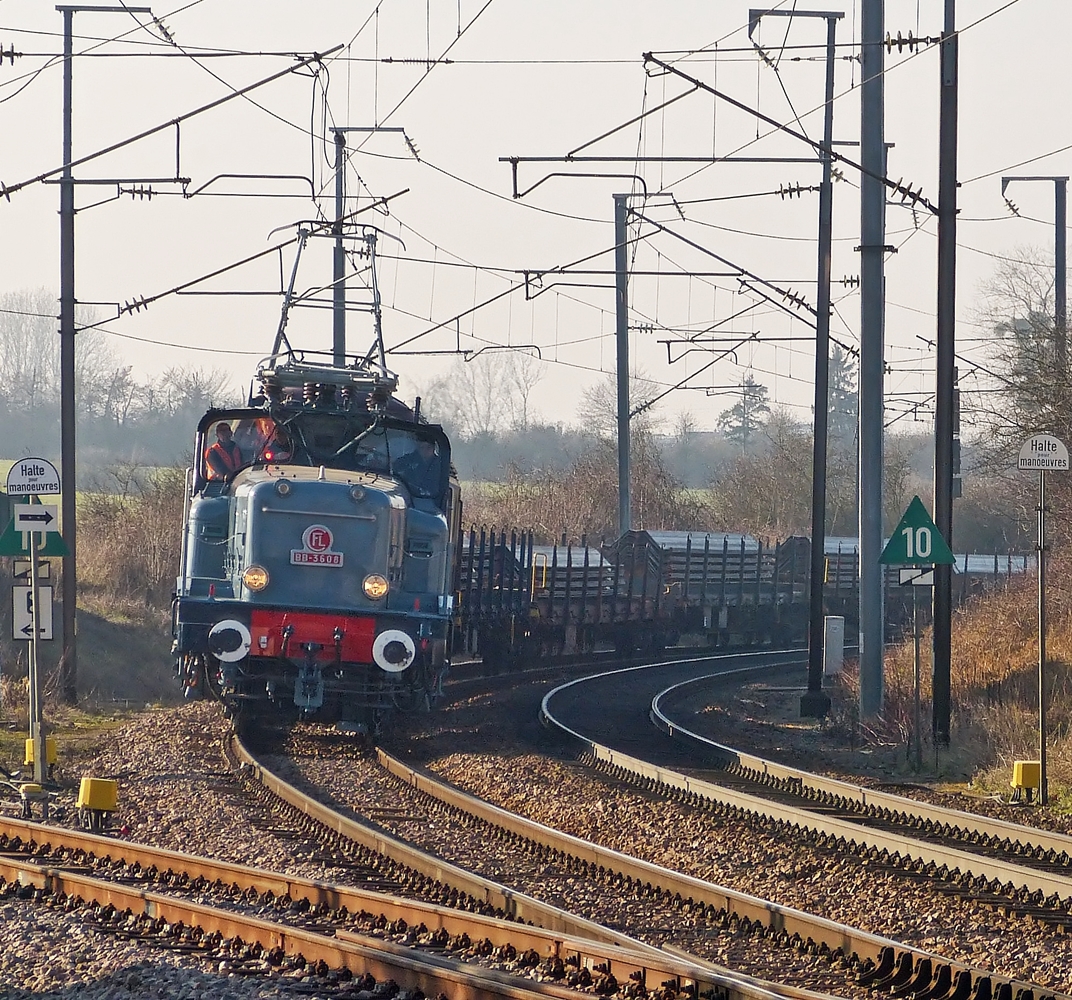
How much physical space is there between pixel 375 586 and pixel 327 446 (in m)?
1.92

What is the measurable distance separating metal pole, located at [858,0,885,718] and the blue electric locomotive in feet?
17.9

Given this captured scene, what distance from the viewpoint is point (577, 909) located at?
9.30 metres

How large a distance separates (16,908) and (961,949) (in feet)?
17.6

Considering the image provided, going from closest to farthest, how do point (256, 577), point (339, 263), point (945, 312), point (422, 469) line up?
point (256, 577) → point (422, 469) → point (945, 312) → point (339, 263)

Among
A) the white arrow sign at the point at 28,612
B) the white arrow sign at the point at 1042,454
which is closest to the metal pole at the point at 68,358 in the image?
the white arrow sign at the point at 28,612

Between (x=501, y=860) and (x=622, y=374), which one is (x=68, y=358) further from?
(x=622, y=374)

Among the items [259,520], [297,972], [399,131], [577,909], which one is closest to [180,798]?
[259,520]

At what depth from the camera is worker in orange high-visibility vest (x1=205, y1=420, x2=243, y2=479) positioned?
16672mm

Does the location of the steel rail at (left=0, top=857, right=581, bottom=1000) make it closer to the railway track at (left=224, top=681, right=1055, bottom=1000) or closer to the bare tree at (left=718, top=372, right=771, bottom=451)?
the railway track at (left=224, top=681, right=1055, bottom=1000)

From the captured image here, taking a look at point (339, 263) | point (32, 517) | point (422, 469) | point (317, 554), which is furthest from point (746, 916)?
point (339, 263)

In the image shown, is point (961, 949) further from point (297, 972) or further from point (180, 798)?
point (180, 798)

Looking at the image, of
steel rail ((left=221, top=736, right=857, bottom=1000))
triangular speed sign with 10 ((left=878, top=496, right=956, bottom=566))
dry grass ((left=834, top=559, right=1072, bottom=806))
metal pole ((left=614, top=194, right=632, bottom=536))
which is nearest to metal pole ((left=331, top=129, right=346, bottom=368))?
metal pole ((left=614, top=194, right=632, bottom=536))

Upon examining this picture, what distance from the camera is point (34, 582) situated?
14.9 metres

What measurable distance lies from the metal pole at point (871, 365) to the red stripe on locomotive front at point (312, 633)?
6821 millimetres
